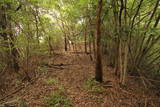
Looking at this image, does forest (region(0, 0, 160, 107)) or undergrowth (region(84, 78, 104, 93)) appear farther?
undergrowth (region(84, 78, 104, 93))

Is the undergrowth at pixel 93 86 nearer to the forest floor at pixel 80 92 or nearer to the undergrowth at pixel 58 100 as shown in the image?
the forest floor at pixel 80 92

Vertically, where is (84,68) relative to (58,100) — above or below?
above

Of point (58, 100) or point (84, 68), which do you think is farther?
point (84, 68)

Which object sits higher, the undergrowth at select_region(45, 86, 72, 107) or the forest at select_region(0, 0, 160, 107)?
the forest at select_region(0, 0, 160, 107)

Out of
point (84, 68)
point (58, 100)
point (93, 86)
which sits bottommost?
point (58, 100)

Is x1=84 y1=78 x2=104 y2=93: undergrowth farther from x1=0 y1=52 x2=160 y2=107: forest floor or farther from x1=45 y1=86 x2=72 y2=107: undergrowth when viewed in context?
x1=45 y1=86 x2=72 y2=107: undergrowth

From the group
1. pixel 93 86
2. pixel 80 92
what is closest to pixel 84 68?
pixel 93 86

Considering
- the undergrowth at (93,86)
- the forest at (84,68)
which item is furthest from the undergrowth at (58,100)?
the undergrowth at (93,86)

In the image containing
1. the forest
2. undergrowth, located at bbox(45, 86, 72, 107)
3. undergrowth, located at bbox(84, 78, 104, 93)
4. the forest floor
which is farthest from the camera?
undergrowth, located at bbox(84, 78, 104, 93)

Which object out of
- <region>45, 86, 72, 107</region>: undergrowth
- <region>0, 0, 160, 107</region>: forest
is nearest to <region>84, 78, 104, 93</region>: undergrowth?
<region>0, 0, 160, 107</region>: forest

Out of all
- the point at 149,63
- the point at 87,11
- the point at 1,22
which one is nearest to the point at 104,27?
the point at 87,11

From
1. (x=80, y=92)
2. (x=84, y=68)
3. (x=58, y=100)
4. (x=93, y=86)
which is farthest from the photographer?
(x=84, y=68)

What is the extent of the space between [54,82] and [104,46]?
4543mm

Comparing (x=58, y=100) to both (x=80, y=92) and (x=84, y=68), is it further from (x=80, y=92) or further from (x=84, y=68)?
(x=84, y=68)
